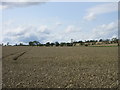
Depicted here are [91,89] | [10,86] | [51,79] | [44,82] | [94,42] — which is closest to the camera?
[91,89]

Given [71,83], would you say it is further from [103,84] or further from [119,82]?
[119,82]

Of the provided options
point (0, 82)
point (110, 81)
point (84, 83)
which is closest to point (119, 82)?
point (110, 81)

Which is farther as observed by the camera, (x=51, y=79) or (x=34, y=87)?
(x=51, y=79)

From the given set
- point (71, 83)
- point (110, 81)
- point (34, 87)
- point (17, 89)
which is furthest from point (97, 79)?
point (17, 89)

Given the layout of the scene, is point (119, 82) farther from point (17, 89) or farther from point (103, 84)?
point (17, 89)

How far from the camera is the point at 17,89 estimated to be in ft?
24.5

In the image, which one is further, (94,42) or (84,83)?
(94,42)

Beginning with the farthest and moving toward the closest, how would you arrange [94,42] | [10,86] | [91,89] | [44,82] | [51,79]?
[94,42] → [51,79] → [44,82] → [10,86] → [91,89]

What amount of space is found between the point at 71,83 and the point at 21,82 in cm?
243

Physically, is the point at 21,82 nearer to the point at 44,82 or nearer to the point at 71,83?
the point at 44,82

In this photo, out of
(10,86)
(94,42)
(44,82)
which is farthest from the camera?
(94,42)

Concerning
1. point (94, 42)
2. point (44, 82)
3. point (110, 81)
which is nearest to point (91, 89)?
point (110, 81)

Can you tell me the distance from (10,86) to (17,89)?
23.9 inches

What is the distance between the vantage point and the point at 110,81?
28.2ft
